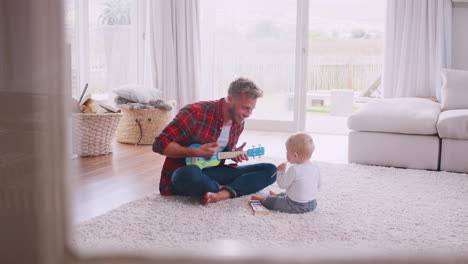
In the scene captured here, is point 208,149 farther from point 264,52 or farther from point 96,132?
point 264,52

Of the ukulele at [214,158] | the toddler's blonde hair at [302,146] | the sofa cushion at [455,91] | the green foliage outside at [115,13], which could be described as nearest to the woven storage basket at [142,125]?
the green foliage outside at [115,13]

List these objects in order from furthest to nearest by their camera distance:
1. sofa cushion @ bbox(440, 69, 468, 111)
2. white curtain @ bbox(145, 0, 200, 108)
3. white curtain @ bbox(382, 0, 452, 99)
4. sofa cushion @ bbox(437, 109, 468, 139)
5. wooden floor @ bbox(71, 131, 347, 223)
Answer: white curtain @ bbox(145, 0, 200, 108) → white curtain @ bbox(382, 0, 452, 99) → sofa cushion @ bbox(440, 69, 468, 111) → sofa cushion @ bbox(437, 109, 468, 139) → wooden floor @ bbox(71, 131, 347, 223)

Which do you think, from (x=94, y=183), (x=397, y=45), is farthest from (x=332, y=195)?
(x=397, y=45)

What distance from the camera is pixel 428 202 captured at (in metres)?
2.58

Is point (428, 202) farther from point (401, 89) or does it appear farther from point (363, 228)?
point (401, 89)

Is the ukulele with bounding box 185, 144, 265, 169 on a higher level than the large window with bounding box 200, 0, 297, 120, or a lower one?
lower

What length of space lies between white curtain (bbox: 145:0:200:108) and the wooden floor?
3.53ft

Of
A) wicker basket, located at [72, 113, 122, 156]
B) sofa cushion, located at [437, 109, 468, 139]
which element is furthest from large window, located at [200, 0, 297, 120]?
sofa cushion, located at [437, 109, 468, 139]

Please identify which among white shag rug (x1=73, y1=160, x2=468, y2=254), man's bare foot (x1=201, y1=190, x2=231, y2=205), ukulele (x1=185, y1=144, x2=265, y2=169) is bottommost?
white shag rug (x1=73, y1=160, x2=468, y2=254)

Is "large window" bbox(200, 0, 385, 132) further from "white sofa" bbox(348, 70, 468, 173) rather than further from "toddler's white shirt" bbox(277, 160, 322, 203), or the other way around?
"toddler's white shirt" bbox(277, 160, 322, 203)

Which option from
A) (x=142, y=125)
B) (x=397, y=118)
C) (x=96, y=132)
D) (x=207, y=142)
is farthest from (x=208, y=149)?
(x=142, y=125)

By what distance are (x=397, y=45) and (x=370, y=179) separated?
2.32 metres

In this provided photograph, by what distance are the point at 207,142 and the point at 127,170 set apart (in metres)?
1.10

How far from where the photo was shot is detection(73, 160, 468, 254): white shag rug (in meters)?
1.91
